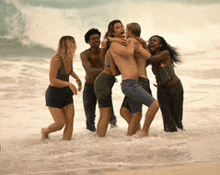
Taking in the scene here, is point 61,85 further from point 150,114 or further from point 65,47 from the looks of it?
→ point 150,114

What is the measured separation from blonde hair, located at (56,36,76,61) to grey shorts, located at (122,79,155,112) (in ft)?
2.70

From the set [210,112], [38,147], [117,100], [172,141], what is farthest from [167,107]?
[117,100]

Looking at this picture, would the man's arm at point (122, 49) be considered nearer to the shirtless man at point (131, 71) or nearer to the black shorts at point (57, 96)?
the shirtless man at point (131, 71)

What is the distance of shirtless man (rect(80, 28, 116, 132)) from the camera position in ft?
18.0

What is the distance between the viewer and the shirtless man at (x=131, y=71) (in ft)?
15.1

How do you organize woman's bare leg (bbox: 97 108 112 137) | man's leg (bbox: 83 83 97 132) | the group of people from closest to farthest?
the group of people
woman's bare leg (bbox: 97 108 112 137)
man's leg (bbox: 83 83 97 132)

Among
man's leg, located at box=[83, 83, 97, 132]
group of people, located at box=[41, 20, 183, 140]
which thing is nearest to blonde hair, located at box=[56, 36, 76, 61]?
group of people, located at box=[41, 20, 183, 140]

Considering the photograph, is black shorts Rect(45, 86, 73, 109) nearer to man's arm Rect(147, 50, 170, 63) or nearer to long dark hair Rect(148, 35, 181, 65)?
man's arm Rect(147, 50, 170, 63)

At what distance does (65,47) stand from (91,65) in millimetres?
967

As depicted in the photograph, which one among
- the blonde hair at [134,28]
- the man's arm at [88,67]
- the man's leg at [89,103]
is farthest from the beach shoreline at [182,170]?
the man's leg at [89,103]

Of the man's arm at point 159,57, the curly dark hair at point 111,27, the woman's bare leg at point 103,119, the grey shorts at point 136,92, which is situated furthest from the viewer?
→ the man's arm at point 159,57

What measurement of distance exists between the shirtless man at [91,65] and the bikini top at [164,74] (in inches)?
33.2

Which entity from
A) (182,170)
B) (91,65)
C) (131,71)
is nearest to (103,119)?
(131,71)

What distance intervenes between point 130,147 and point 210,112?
17.1ft
